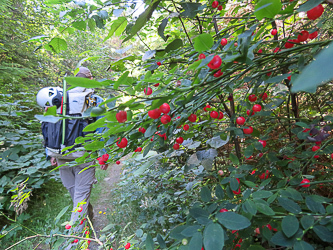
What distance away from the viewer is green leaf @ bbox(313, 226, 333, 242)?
0.60m

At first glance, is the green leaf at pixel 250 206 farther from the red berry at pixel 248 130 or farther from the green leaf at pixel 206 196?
the red berry at pixel 248 130

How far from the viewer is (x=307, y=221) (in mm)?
647

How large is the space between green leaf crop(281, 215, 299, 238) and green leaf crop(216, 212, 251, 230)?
155 mm

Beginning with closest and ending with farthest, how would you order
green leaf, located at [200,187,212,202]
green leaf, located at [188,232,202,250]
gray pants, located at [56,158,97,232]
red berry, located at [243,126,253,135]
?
green leaf, located at [188,232,202,250] < green leaf, located at [200,187,212,202] < red berry, located at [243,126,253,135] < gray pants, located at [56,158,97,232]

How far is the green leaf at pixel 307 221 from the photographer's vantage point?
2.09ft

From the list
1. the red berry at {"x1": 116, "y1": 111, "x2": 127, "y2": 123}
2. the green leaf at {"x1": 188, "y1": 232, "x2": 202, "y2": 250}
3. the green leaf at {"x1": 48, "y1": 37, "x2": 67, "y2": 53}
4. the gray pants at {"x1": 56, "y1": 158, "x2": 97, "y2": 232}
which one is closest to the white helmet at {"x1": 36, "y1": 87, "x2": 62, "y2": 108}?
the gray pants at {"x1": 56, "y1": 158, "x2": 97, "y2": 232}

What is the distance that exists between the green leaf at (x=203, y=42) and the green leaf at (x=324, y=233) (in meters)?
0.68

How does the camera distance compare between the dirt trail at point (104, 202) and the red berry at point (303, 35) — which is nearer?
the red berry at point (303, 35)

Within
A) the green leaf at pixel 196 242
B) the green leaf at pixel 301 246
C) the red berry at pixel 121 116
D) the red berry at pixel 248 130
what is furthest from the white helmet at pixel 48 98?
the green leaf at pixel 301 246

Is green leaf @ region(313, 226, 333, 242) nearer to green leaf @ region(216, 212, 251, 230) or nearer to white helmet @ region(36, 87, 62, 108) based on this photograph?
green leaf @ region(216, 212, 251, 230)

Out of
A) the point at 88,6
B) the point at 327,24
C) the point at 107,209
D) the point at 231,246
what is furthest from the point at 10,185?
the point at 327,24

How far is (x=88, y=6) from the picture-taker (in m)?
1.18

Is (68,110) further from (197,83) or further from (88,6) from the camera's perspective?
(197,83)

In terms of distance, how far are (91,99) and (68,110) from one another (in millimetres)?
289
